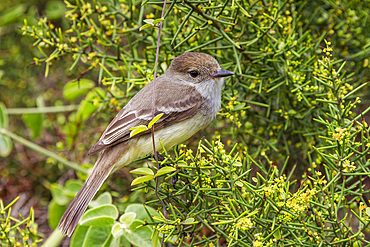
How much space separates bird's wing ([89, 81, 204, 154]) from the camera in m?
2.61

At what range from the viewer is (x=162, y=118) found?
2.69 m

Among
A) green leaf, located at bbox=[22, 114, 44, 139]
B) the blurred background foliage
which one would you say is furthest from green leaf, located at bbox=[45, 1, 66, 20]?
green leaf, located at bbox=[22, 114, 44, 139]

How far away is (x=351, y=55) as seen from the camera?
2.72 m

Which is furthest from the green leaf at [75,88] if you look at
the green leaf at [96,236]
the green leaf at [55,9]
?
the green leaf at [96,236]

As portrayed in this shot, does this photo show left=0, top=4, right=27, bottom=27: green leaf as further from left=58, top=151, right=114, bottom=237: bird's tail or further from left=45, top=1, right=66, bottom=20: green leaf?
left=58, top=151, right=114, bottom=237: bird's tail

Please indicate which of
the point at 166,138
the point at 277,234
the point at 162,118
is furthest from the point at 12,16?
the point at 277,234

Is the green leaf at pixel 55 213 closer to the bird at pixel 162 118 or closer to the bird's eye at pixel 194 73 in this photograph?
the bird at pixel 162 118

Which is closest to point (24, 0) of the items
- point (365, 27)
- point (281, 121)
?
point (281, 121)

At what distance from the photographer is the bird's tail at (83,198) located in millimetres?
2355

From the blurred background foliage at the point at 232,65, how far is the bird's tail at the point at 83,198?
0.35m

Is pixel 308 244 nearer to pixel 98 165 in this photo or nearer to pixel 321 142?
pixel 321 142

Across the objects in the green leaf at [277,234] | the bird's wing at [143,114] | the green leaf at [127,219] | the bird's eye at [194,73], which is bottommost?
the green leaf at [127,219]

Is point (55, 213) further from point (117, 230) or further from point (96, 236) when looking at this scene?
point (117, 230)

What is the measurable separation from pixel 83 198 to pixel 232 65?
4.39 feet
